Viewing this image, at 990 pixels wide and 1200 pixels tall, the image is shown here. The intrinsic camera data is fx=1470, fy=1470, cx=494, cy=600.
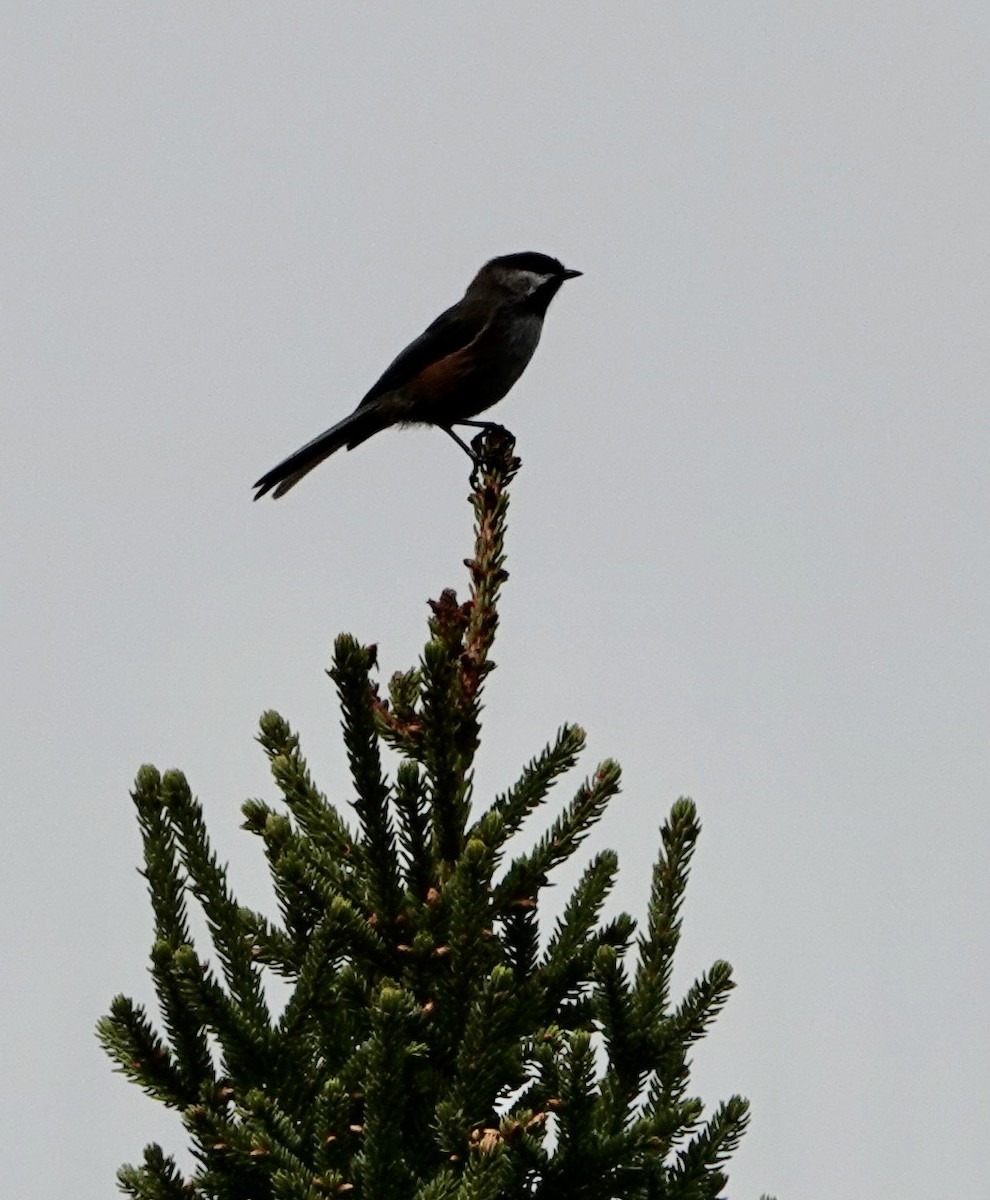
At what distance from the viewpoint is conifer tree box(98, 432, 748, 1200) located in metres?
2.99

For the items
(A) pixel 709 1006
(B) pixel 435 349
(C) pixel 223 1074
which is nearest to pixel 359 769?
(C) pixel 223 1074

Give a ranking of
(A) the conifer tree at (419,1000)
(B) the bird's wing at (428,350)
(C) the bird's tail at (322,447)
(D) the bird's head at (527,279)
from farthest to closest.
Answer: (D) the bird's head at (527,279), (B) the bird's wing at (428,350), (C) the bird's tail at (322,447), (A) the conifer tree at (419,1000)

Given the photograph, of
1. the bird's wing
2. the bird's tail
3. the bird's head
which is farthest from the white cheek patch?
the bird's tail

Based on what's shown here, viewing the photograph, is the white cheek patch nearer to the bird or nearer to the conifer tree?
the bird

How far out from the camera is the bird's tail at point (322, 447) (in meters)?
8.02

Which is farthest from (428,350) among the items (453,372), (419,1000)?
(419,1000)

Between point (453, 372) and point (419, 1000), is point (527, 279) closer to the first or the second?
point (453, 372)

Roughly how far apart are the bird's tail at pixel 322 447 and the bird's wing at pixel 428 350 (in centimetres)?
12

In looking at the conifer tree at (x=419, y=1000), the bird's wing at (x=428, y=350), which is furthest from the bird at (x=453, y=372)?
the conifer tree at (x=419, y=1000)

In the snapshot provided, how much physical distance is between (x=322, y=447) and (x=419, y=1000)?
551 centimetres

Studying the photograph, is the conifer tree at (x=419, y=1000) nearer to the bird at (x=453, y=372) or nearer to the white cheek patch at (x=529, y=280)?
the bird at (x=453, y=372)

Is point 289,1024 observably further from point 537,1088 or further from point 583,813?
point 583,813

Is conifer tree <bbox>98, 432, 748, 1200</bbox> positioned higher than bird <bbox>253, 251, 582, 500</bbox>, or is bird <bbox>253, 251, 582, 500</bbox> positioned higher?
bird <bbox>253, 251, 582, 500</bbox>

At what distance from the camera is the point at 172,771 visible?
3.35 m
